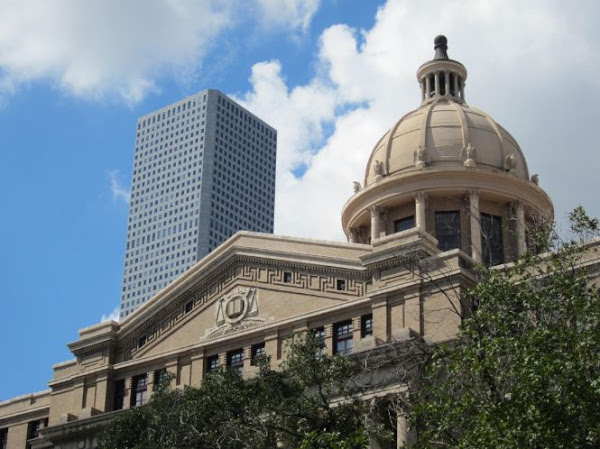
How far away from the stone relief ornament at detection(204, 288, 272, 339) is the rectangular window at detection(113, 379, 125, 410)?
5416 mm

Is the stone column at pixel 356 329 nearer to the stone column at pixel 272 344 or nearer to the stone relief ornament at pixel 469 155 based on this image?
the stone column at pixel 272 344

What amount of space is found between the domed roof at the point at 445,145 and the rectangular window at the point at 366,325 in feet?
58.3

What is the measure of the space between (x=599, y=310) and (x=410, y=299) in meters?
16.5

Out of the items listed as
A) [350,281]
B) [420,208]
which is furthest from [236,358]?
[420,208]

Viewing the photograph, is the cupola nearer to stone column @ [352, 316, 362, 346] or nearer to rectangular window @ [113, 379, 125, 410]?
stone column @ [352, 316, 362, 346]

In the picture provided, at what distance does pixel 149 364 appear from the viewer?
174 feet

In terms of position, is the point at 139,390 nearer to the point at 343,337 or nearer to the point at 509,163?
the point at 343,337

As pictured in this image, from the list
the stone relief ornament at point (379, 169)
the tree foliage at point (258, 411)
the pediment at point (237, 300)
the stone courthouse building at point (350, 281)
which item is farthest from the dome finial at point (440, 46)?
the tree foliage at point (258, 411)

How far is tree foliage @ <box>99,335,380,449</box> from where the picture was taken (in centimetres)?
3478

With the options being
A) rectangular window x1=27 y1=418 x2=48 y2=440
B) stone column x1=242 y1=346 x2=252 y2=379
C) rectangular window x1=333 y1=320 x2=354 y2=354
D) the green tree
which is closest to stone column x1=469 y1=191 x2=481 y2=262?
rectangular window x1=333 y1=320 x2=354 y2=354

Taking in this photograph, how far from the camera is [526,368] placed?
26.9 metres

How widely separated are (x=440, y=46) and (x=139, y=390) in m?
32.3

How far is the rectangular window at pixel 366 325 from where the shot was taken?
46.0 meters

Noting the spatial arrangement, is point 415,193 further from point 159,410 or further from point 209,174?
point 209,174
